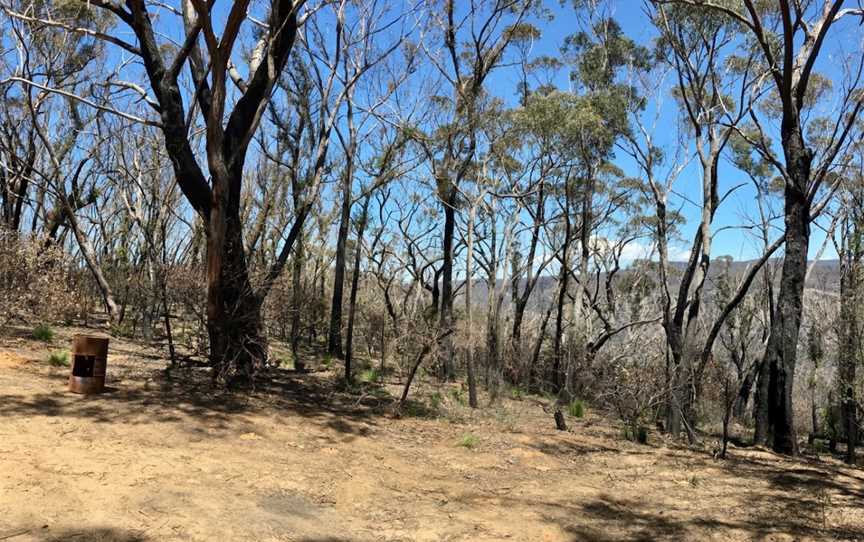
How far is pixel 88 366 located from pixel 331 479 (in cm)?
336

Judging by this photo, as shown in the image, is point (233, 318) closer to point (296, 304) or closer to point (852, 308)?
point (296, 304)

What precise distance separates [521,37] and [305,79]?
580 centimetres

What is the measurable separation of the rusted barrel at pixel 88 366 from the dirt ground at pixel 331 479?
0.21m

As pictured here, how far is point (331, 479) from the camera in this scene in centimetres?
541

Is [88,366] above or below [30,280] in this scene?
below

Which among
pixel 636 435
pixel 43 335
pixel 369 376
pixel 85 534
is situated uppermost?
pixel 43 335

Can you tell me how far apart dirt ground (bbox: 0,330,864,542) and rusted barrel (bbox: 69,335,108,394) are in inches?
8.4

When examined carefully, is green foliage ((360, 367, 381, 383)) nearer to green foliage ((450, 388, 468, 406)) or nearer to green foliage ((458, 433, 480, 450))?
green foliage ((450, 388, 468, 406))

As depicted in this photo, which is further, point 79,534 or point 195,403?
point 195,403

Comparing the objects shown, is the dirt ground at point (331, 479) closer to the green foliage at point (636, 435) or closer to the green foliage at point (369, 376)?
the green foliage at point (636, 435)

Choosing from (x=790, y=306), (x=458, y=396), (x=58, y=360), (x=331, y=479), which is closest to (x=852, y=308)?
(x=790, y=306)

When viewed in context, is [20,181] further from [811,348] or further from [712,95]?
[811,348]

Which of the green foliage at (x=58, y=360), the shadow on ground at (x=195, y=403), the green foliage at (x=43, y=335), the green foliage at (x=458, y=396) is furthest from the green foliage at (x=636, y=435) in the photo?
the green foliage at (x=43, y=335)

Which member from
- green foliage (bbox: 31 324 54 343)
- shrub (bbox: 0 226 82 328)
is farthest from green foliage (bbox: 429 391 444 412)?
shrub (bbox: 0 226 82 328)
